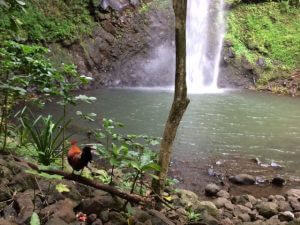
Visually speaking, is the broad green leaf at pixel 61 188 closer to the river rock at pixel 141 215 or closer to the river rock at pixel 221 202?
the river rock at pixel 141 215

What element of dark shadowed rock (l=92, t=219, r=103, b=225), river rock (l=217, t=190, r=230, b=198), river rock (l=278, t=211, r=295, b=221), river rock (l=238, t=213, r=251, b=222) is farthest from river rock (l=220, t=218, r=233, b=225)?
dark shadowed rock (l=92, t=219, r=103, b=225)

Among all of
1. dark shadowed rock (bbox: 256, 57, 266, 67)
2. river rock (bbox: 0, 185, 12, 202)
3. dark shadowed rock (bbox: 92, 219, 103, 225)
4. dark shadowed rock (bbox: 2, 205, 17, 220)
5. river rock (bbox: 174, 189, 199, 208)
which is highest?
dark shadowed rock (bbox: 256, 57, 266, 67)

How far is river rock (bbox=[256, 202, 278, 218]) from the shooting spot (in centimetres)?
545

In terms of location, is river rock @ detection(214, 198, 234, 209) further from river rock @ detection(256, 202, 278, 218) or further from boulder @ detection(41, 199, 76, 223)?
boulder @ detection(41, 199, 76, 223)

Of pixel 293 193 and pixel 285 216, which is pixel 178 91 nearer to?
pixel 285 216

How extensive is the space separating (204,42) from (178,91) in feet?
56.2

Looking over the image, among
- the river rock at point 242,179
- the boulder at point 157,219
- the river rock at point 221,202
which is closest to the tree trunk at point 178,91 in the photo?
the boulder at point 157,219

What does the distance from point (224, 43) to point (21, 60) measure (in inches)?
691

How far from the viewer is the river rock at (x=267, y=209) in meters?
5.45

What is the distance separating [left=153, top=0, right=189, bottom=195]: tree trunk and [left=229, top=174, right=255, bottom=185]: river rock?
9.91ft

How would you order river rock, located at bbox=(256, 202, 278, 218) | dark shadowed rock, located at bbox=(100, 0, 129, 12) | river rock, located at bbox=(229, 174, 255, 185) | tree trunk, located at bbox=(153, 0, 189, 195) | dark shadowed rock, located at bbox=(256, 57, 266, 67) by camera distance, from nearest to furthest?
tree trunk, located at bbox=(153, 0, 189, 195) < river rock, located at bbox=(256, 202, 278, 218) < river rock, located at bbox=(229, 174, 255, 185) < dark shadowed rock, located at bbox=(100, 0, 129, 12) < dark shadowed rock, located at bbox=(256, 57, 266, 67)

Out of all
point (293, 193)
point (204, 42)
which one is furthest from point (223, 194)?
point (204, 42)

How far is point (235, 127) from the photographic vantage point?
404 inches

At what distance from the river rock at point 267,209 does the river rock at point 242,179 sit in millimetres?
1001
